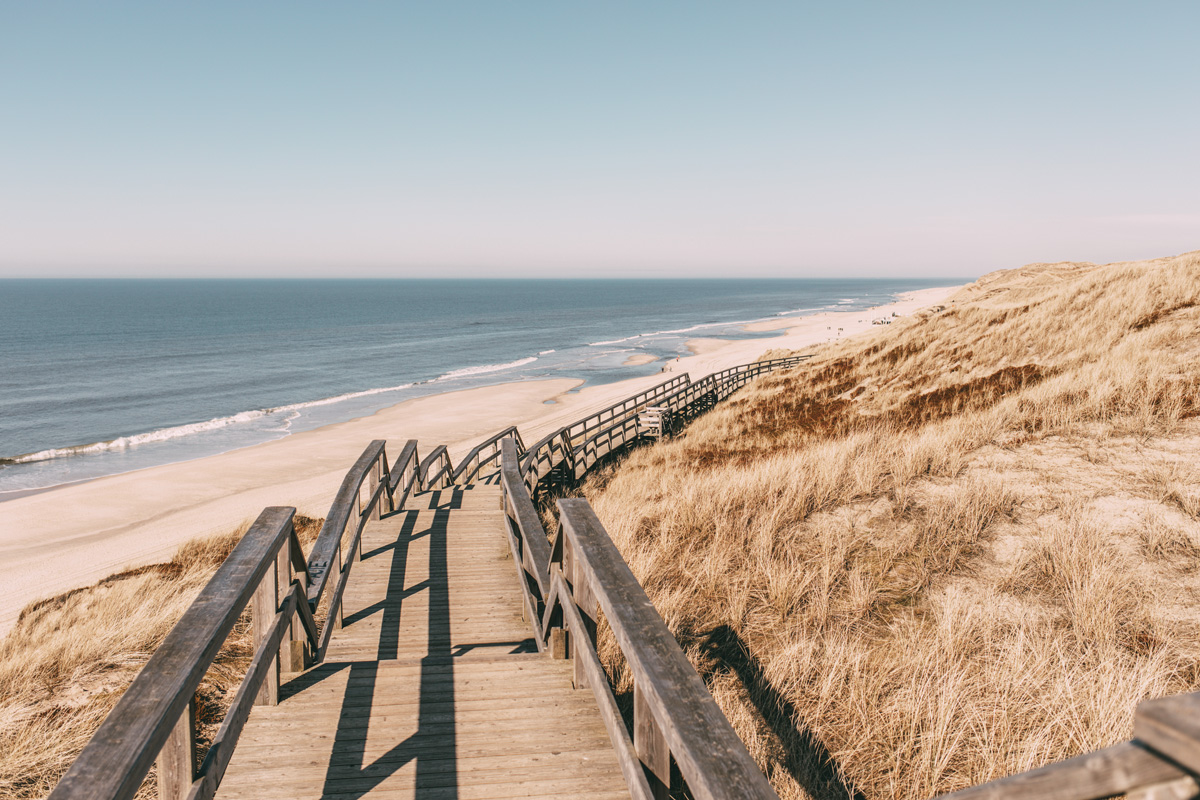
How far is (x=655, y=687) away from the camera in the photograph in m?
2.33

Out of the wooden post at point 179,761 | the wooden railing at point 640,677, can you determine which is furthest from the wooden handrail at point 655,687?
the wooden post at point 179,761

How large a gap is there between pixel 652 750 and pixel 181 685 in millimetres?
1770

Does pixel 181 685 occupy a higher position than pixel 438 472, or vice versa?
pixel 181 685

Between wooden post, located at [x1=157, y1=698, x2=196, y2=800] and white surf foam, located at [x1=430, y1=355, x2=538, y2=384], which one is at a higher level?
wooden post, located at [x1=157, y1=698, x2=196, y2=800]

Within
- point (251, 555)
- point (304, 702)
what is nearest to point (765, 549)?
point (304, 702)

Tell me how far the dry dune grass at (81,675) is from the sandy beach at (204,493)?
724 cm

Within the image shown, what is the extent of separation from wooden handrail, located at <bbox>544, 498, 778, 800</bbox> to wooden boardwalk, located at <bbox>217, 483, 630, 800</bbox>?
14.9 inches

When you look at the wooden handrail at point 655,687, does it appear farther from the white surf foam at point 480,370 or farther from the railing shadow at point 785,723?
the white surf foam at point 480,370

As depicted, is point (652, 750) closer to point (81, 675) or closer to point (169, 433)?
point (81, 675)

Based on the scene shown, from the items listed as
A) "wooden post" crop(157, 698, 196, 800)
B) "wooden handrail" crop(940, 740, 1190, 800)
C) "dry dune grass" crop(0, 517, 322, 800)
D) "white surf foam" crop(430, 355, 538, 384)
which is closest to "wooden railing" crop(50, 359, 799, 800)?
"wooden post" crop(157, 698, 196, 800)

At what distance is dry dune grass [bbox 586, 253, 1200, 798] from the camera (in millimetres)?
3949

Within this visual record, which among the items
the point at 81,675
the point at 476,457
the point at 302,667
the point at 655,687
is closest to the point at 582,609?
the point at 655,687

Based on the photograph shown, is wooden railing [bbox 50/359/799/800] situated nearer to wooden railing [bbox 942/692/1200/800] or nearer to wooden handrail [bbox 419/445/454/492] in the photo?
wooden railing [bbox 942/692/1200/800]

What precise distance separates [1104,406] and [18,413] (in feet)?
172
